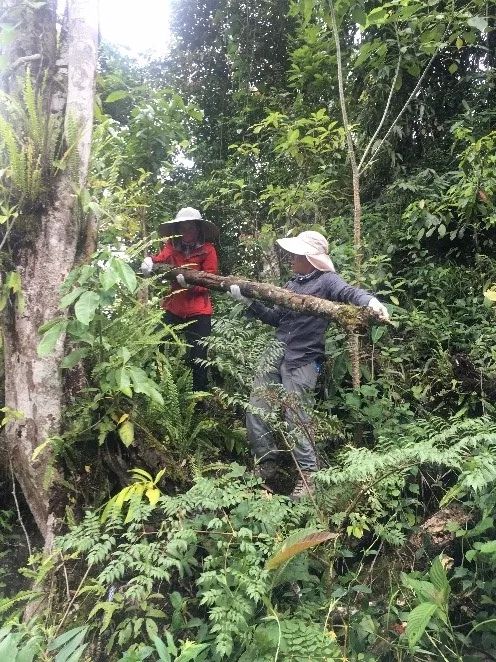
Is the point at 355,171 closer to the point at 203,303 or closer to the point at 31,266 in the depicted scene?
the point at 203,303

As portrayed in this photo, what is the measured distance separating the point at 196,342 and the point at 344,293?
167cm

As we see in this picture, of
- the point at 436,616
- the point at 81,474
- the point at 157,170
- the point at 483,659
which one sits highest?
the point at 157,170

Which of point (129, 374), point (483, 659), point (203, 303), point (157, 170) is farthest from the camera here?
point (157, 170)

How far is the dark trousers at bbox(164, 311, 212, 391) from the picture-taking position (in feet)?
15.8

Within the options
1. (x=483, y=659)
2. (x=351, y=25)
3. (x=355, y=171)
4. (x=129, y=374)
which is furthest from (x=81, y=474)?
(x=351, y=25)

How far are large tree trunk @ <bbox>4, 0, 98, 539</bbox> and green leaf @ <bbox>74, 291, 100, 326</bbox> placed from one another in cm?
66

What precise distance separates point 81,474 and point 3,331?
3.72 feet

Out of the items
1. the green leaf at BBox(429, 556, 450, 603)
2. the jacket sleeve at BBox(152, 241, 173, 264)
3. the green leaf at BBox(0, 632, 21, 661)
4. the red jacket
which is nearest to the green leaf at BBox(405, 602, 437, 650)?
the green leaf at BBox(429, 556, 450, 603)

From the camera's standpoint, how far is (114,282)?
2.91 m

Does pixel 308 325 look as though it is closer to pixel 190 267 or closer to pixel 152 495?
pixel 190 267

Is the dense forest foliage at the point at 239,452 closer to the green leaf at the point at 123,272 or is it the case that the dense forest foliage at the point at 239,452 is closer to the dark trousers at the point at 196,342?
the green leaf at the point at 123,272

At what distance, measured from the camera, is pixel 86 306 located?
9.64 feet

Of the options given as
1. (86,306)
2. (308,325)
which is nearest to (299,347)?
(308,325)

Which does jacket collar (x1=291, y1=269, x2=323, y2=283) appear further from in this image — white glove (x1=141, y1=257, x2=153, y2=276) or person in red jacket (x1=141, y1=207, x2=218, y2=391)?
white glove (x1=141, y1=257, x2=153, y2=276)
